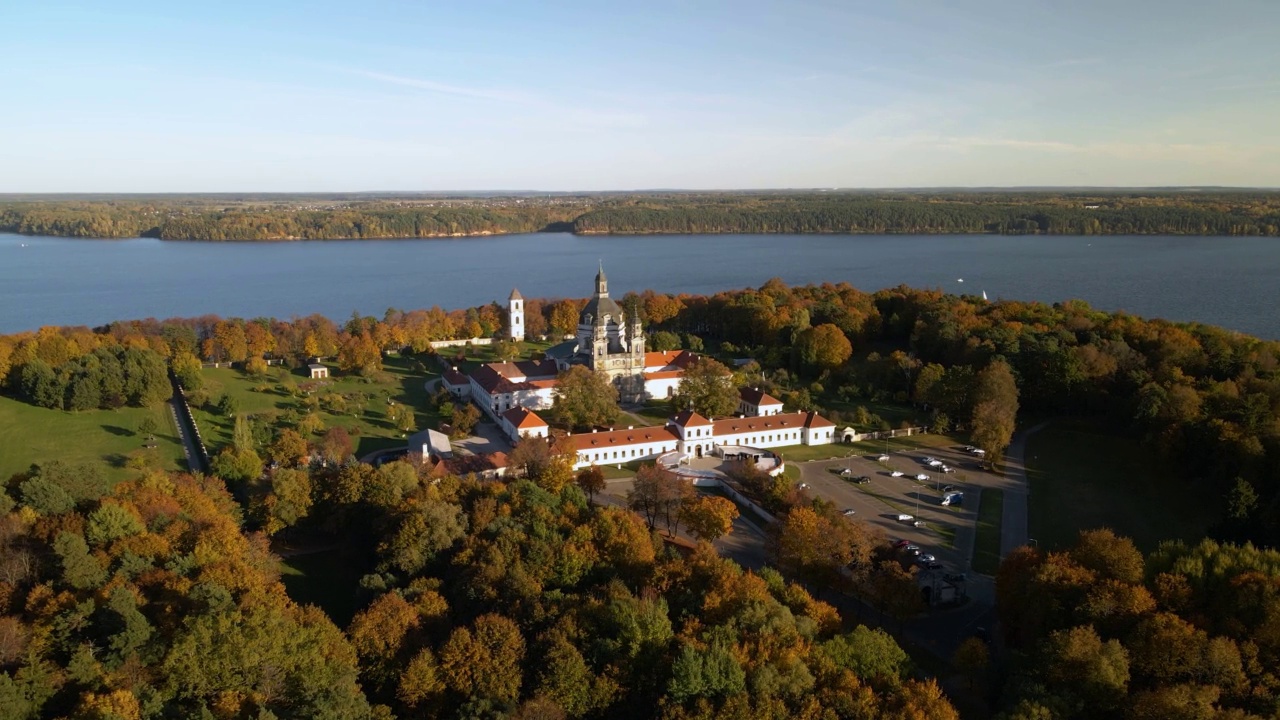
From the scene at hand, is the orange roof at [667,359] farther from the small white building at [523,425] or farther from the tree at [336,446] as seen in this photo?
the tree at [336,446]

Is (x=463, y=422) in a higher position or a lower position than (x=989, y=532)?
higher

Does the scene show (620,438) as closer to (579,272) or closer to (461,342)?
(461,342)

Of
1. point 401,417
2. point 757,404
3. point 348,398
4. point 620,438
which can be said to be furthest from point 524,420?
point 348,398

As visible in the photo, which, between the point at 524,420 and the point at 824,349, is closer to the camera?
the point at 524,420

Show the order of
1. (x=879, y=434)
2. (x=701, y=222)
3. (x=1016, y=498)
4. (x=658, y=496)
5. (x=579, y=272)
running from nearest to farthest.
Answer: (x=658, y=496), (x=1016, y=498), (x=879, y=434), (x=579, y=272), (x=701, y=222)

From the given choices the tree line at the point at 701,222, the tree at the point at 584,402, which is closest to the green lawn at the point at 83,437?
the tree at the point at 584,402

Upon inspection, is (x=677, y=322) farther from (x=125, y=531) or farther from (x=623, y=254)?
(x=623, y=254)

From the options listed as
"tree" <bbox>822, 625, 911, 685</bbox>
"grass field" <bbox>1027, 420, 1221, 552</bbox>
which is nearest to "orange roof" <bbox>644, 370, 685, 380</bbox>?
"grass field" <bbox>1027, 420, 1221, 552</bbox>
